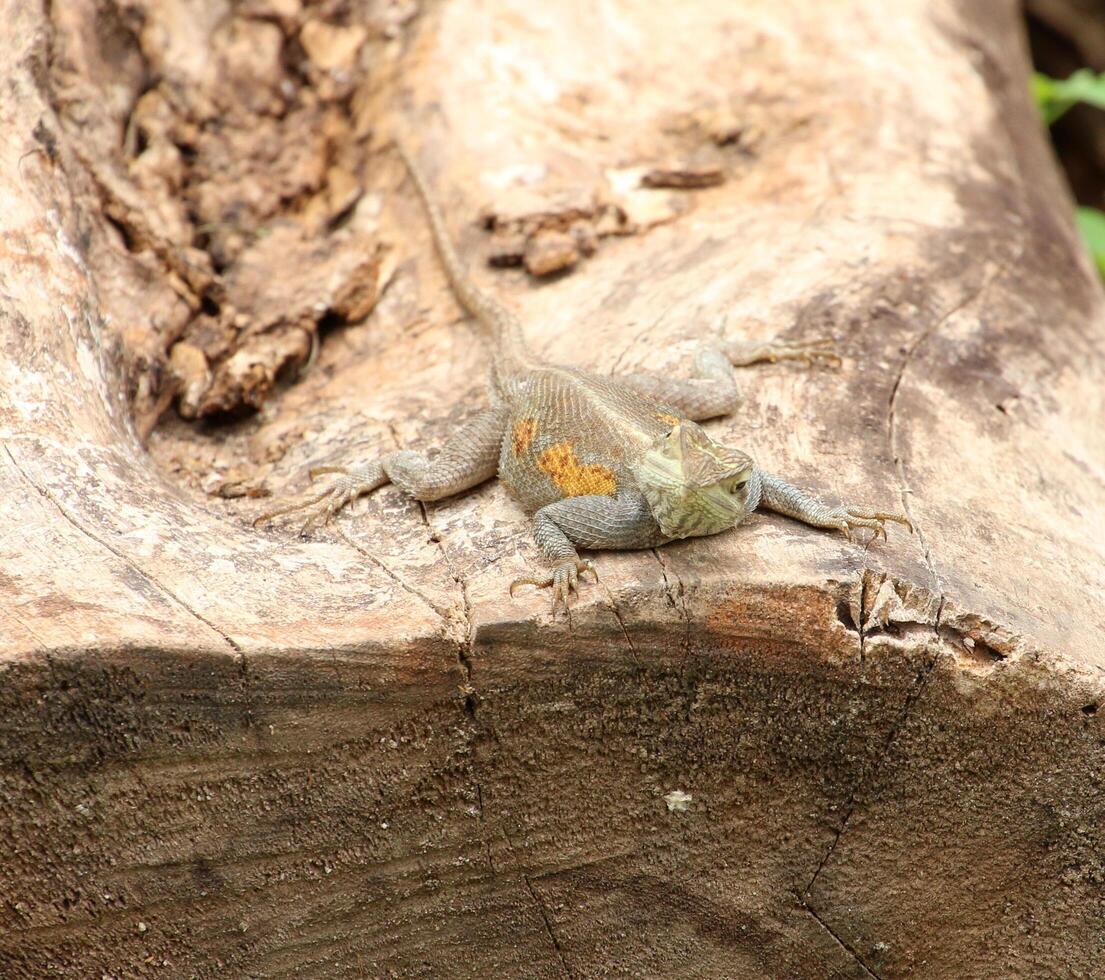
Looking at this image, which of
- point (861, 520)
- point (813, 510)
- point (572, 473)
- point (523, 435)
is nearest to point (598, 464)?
point (572, 473)

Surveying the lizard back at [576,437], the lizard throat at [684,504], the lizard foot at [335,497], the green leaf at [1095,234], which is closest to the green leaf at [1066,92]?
the green leaf at [1095,234]

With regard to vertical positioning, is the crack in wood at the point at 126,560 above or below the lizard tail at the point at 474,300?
above

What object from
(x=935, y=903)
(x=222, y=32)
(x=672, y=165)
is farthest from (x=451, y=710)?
(x=222, y=32)

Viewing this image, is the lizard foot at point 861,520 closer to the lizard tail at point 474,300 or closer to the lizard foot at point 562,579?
the lizard foot at point 562,579

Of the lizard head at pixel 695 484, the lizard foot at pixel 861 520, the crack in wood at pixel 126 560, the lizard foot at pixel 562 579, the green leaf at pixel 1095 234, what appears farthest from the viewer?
the green leaf at pixel 1095 234

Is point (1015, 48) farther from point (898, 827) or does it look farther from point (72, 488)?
point (72, 488)

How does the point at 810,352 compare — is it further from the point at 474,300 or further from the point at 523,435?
the point at 474,300
